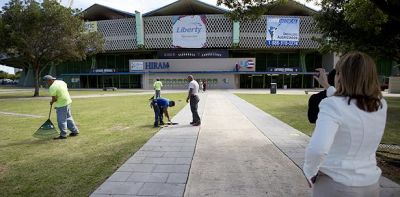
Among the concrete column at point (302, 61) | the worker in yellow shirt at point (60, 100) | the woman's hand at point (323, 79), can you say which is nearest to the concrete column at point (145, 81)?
the concrete column at point (302, 61)

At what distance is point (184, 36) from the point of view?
59.9 m

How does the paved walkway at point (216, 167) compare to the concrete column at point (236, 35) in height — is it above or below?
below

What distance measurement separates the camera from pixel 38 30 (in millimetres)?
33062

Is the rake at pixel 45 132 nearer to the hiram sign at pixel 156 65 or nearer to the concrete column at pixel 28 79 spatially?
the hiram sign at pixel 156 65

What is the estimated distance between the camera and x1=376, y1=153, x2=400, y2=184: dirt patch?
19.4 ft

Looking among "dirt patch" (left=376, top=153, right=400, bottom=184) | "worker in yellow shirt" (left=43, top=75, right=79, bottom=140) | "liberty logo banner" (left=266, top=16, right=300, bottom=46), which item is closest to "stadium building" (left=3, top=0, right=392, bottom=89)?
"liberty logo banner" (left=266, top=16, right=300, bottom=46)

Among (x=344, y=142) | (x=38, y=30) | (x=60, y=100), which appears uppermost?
(x=38, y=30)

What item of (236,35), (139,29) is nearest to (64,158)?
(236,35)

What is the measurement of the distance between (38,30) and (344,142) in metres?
35.5

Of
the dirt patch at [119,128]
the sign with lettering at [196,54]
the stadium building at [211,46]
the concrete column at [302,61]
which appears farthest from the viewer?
the concrete column at [302,61]

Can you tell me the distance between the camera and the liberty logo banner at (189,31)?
59312 mm

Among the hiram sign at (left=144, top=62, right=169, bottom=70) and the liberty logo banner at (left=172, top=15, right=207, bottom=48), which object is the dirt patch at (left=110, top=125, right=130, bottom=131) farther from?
the liberty logo banner at (left=172, top=15, right=207, bottom=48)

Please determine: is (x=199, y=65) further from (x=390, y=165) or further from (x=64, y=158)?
(x=390, y=165)

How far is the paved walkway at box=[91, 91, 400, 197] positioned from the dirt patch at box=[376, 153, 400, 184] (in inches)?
17.3
